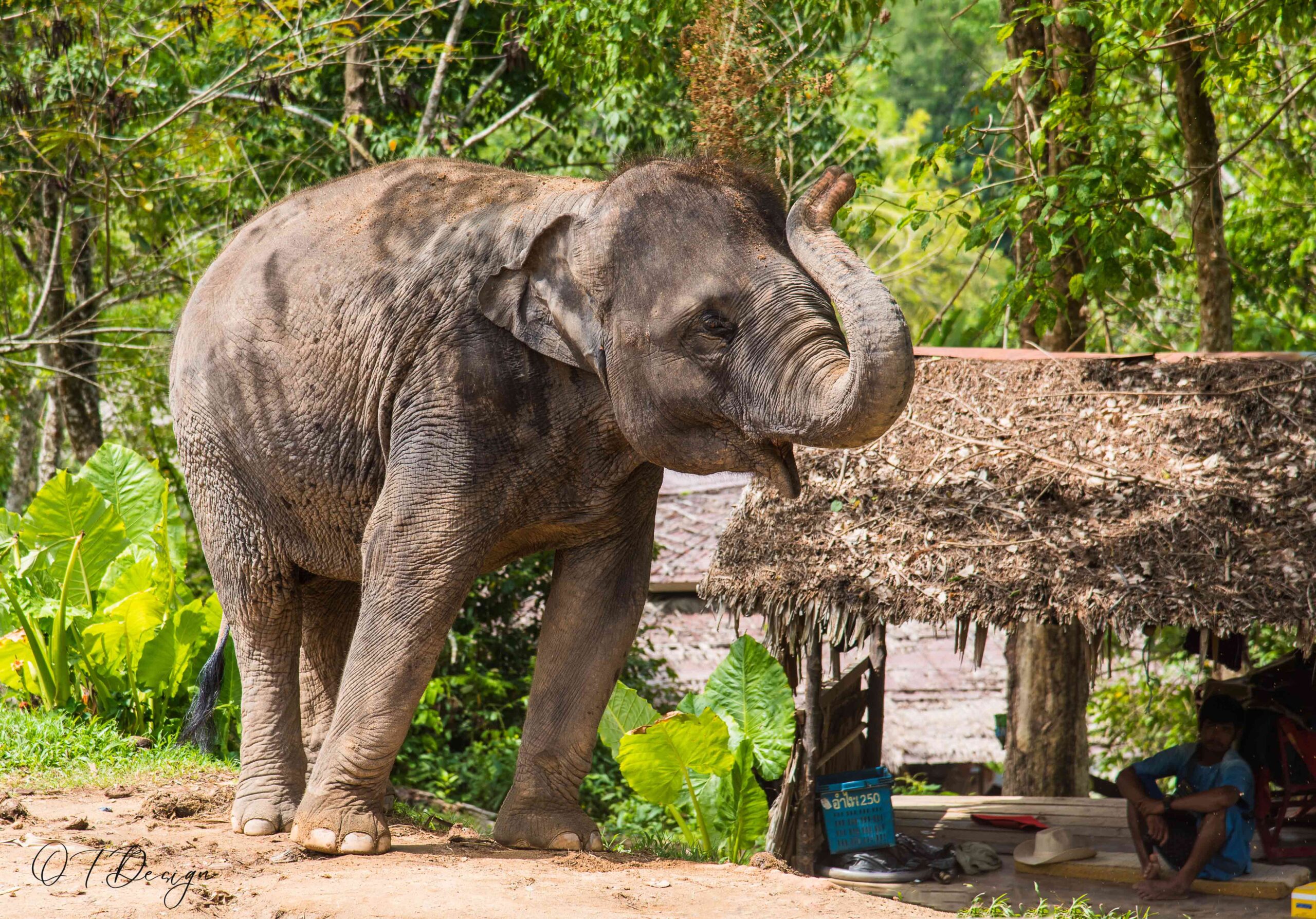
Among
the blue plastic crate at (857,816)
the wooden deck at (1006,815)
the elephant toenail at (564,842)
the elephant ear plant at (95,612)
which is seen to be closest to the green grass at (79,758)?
the elephant ear plant at (95,612)

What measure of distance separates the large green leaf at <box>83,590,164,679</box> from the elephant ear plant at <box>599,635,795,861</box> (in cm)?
248

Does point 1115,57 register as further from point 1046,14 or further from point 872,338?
point 872,338

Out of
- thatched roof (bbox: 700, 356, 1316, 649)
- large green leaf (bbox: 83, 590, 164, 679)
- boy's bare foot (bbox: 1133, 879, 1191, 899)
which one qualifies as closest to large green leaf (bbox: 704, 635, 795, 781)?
thatched roof (bbox: 700, 356, 1316, 649)

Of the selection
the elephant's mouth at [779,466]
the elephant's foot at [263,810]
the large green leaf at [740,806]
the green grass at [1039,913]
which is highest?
the elephant's mouth at [779,466]

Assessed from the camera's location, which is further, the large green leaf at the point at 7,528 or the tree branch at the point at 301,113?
the tree branch at the point at 301,113

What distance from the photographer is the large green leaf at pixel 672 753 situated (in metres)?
6.16

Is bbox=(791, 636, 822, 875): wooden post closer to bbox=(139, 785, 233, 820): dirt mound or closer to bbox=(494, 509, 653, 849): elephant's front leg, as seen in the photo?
bbox=(494, 509, 653, 849): elephant's front leg

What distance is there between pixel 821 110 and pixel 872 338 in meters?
7.55

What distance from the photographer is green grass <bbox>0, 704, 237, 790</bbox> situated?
6.05 metres

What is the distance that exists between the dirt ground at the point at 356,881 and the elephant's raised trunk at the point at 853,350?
1.49 metres

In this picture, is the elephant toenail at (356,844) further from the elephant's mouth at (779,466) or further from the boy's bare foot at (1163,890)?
the boy's bare foot at (1163,890)

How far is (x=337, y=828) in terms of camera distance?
434 cm

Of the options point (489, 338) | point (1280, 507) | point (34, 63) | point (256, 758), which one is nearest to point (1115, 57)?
point (1280, 507)

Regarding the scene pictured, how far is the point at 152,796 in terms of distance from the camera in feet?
17.7
